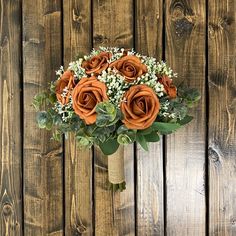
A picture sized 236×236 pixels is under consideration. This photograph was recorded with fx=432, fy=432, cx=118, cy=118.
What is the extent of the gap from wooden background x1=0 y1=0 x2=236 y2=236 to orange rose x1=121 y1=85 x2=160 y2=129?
374 mm

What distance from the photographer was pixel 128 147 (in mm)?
1419

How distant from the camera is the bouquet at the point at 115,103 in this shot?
41.4 inches

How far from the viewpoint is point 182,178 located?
1.42m

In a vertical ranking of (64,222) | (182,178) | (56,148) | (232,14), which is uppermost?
(232,14)

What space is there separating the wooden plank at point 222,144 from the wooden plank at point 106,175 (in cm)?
26

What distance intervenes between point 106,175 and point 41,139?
249mm

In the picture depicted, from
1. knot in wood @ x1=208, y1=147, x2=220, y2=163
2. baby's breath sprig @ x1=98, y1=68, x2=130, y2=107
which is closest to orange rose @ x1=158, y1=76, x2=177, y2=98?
baby's breath sprig @ x1=98, y1=68, x2=130, y2=107

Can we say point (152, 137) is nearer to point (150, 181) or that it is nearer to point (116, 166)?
point (116, 166)

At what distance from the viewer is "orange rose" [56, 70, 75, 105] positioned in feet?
3.73

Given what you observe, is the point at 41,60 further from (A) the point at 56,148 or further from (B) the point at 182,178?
(B) the point at 182,178

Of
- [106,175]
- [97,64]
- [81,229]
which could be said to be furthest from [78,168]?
[97,64]

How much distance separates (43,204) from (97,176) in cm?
21

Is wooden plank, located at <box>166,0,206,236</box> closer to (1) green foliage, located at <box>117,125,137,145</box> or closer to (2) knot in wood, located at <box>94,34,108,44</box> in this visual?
(2) knot in wood, located at <box>94,34,108,44</box>

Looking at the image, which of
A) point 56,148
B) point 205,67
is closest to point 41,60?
point 56,148
